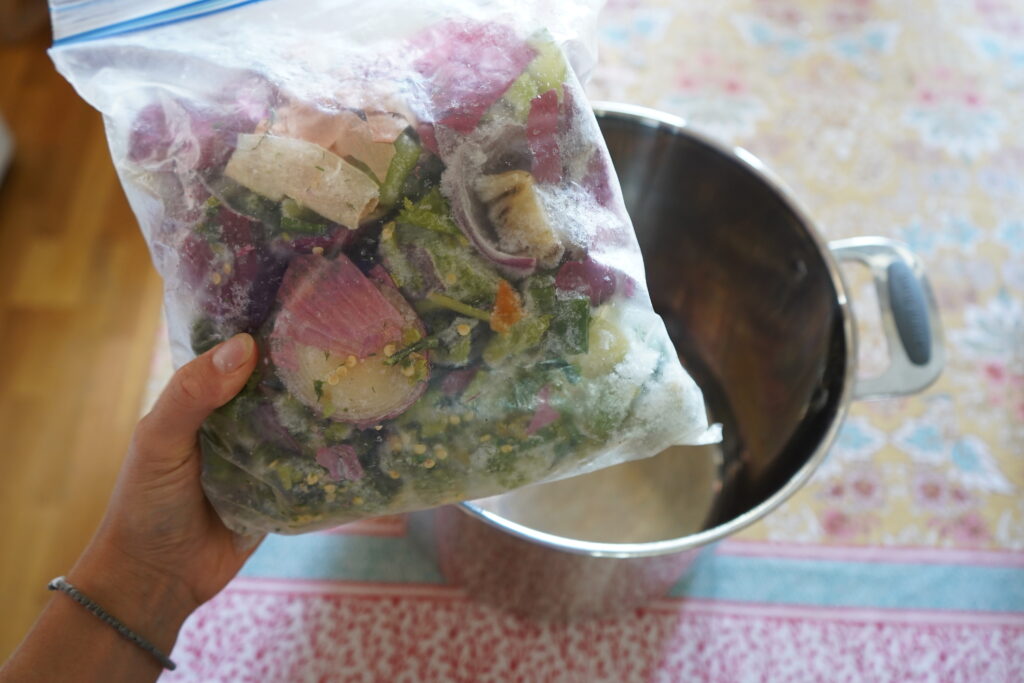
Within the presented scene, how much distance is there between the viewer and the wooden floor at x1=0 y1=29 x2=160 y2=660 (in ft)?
2.68

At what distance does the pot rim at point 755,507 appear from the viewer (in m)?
0.49

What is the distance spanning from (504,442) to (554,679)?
36 centimetres

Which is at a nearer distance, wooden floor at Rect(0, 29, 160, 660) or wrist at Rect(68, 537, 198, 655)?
wrist at Rect(68, 537, 198, 655)

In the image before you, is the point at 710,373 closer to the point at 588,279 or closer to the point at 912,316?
the point at 912,316

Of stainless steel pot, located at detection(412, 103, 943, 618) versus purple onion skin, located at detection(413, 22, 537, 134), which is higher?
Result: purple onion skin, located at detection(413, 22, 537, 134)

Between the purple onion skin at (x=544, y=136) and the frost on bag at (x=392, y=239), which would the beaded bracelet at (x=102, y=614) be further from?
the purple onion skin at (x=544, y=136)

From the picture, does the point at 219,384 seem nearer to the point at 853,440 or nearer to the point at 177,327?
the point at 177,327

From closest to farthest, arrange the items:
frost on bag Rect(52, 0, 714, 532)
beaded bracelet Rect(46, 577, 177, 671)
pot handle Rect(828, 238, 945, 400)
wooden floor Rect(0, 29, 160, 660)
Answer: frost on bag Rect(52, 0, 714, 532) < beaded bracelet Rect(46, 577, 177, 671) < pot handle Rect(828, 238, 945, 400) < wooden floor Rect(0, 29, 160, 660)

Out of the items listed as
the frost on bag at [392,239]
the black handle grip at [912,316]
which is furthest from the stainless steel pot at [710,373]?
the frost on bag at [392,239]

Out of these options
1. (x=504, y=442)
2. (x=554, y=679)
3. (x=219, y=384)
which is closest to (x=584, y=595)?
(x=554, y=679)

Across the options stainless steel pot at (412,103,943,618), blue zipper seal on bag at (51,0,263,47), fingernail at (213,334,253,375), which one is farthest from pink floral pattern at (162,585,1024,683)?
blue zipper seal on bag at (51,0,263,47)

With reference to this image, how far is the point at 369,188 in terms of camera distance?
0.39 meters

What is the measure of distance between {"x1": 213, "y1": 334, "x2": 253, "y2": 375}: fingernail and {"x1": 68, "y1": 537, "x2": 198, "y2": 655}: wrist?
0.21 metres

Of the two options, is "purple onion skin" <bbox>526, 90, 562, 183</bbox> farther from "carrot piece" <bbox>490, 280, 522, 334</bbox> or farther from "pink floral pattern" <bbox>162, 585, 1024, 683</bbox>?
"pink floral pattern" <bbox>162, 585, 1024, 683</bbox>
